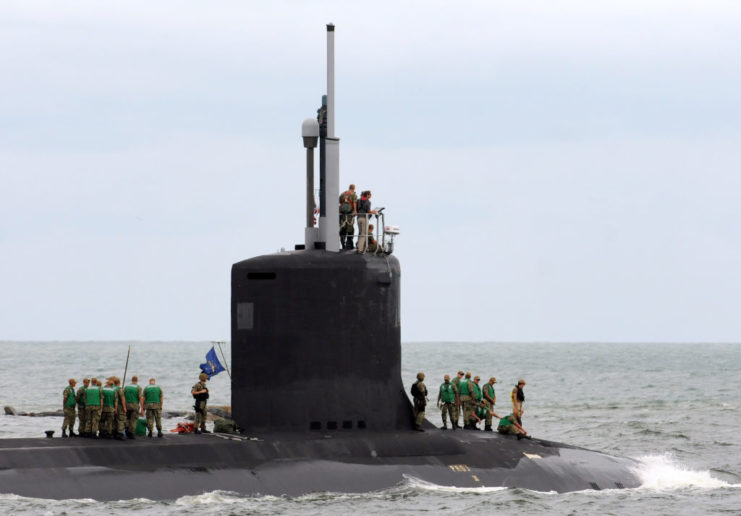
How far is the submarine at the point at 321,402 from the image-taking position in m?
22.6

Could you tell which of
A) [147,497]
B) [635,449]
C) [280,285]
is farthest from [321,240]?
[635,449]

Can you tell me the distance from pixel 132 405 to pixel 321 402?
3.40 meters

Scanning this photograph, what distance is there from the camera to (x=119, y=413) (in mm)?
23531

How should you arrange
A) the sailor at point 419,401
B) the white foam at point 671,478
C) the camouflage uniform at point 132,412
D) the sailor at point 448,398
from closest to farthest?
the camouflage uniform at point 132,412
the sailor at point 419,401
the white foam at point 671,478
the sailor at point 448,398

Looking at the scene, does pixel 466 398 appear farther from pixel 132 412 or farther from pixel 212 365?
pixel 132 412

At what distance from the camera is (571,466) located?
83.9 ft

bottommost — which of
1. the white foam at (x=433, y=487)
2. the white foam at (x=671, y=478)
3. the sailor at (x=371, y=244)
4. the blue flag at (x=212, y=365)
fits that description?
the white foam at (x=671, y=478)

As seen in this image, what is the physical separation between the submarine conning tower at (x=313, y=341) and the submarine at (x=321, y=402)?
0.02 metres

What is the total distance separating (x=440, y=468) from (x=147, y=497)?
18.3 feet

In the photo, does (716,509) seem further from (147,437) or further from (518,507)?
(147,437)

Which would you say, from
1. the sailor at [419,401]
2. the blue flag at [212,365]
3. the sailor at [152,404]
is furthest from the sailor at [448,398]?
the sailor at [152,404]

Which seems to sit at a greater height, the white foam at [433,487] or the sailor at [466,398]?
the sailor at [466,398]

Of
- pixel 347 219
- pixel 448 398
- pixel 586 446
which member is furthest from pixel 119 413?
pixel 586 446

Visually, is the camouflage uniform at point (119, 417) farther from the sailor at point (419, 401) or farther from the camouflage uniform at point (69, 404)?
the sailor at point (419, 401)
